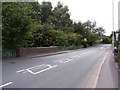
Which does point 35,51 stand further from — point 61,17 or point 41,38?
point 61,17

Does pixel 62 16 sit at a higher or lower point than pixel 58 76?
higher

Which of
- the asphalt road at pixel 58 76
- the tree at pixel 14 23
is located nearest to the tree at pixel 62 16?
the tree at pixel 14 23

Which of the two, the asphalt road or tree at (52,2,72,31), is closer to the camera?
the asphalt road

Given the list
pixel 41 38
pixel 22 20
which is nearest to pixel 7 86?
pixel 22 20

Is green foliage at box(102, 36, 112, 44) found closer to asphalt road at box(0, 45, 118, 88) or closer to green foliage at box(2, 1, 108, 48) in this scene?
green foliage at box(2, 1, 108, 48)

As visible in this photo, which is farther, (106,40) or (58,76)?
(106,40)

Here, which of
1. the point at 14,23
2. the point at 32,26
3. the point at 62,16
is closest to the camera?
the point at 14,23

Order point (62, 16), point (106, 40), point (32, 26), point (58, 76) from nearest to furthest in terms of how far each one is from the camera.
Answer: point (58, 76)
point (32, 26)
point (62, 16)
point (106, 40)

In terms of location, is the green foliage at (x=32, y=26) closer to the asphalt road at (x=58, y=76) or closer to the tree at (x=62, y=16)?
the tree at (x=62, y=16)

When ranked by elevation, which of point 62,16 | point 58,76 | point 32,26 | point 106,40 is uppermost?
point 62,16

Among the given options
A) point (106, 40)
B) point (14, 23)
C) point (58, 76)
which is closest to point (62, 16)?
point (106, 40)

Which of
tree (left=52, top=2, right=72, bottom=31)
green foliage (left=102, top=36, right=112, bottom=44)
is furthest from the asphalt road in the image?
green foliage (left=102, top=36, right=112, bottom=44)

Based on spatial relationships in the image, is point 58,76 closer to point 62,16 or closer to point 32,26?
point 32,26

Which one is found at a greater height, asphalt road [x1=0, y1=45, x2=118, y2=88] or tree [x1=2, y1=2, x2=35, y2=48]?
tree [x1=2, y1=2, x2=35, y2=48]
